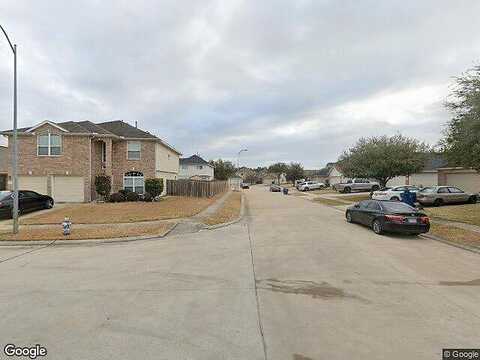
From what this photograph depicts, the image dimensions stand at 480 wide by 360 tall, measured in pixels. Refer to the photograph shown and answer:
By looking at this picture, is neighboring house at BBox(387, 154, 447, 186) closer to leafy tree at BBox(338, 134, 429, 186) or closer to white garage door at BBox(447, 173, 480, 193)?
white garage door at BBox(447, 173, 480, 193)

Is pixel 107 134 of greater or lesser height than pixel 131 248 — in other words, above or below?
above

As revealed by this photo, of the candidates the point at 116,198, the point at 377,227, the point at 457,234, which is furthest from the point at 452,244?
the point at 116,198

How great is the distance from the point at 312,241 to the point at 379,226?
3.71m

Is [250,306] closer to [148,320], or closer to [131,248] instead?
[148,320]

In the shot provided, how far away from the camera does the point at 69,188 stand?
2747 cm

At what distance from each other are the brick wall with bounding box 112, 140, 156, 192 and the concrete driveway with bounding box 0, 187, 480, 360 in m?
20.5

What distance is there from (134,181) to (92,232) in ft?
58.0

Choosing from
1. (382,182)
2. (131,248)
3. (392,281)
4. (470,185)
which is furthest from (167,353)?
(470,185)

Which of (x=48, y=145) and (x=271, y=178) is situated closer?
(x=48, y=145)

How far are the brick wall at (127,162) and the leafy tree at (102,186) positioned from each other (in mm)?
2488

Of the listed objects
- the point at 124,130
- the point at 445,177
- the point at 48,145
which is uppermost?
the point at 124,130

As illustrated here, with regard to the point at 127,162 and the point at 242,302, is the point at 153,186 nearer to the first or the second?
the point at 127,162

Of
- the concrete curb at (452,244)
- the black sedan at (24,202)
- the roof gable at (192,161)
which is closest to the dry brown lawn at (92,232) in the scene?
the black sedan at (24,202)

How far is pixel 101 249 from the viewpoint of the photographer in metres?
11.2
